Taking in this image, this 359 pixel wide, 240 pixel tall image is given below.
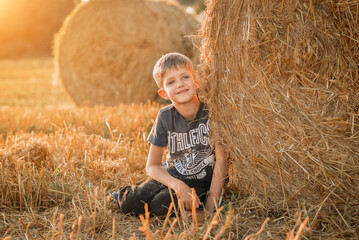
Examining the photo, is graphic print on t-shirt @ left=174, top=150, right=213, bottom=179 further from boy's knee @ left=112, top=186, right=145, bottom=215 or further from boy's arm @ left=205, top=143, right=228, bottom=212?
boy's knee @ left=112, top=186, right=145, bottom=215

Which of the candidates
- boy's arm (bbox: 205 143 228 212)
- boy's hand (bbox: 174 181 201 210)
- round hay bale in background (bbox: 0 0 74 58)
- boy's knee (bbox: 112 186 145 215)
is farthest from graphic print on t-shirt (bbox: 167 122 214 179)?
round hay bale in background (bbox: 0 0 74 58)

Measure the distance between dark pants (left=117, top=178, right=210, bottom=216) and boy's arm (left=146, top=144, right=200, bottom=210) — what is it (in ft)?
0.22

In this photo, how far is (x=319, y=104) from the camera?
6.98 ft

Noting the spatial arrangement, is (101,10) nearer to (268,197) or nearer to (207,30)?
(207,30)

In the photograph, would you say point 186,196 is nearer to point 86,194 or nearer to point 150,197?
point 150,197

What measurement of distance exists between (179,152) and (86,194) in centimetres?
69

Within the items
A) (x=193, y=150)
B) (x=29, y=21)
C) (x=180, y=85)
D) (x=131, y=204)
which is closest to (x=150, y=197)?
(x=131, y=204)

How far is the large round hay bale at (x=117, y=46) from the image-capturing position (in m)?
6.70

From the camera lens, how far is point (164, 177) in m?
2.67

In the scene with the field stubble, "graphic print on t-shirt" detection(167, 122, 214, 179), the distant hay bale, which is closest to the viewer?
the distant hay bale

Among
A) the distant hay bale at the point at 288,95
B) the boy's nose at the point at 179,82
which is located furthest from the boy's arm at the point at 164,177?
the boy's nose at the point at 179,82

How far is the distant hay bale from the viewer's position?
2068 millimetres

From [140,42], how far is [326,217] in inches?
205

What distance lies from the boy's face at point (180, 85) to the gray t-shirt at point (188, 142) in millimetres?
155
